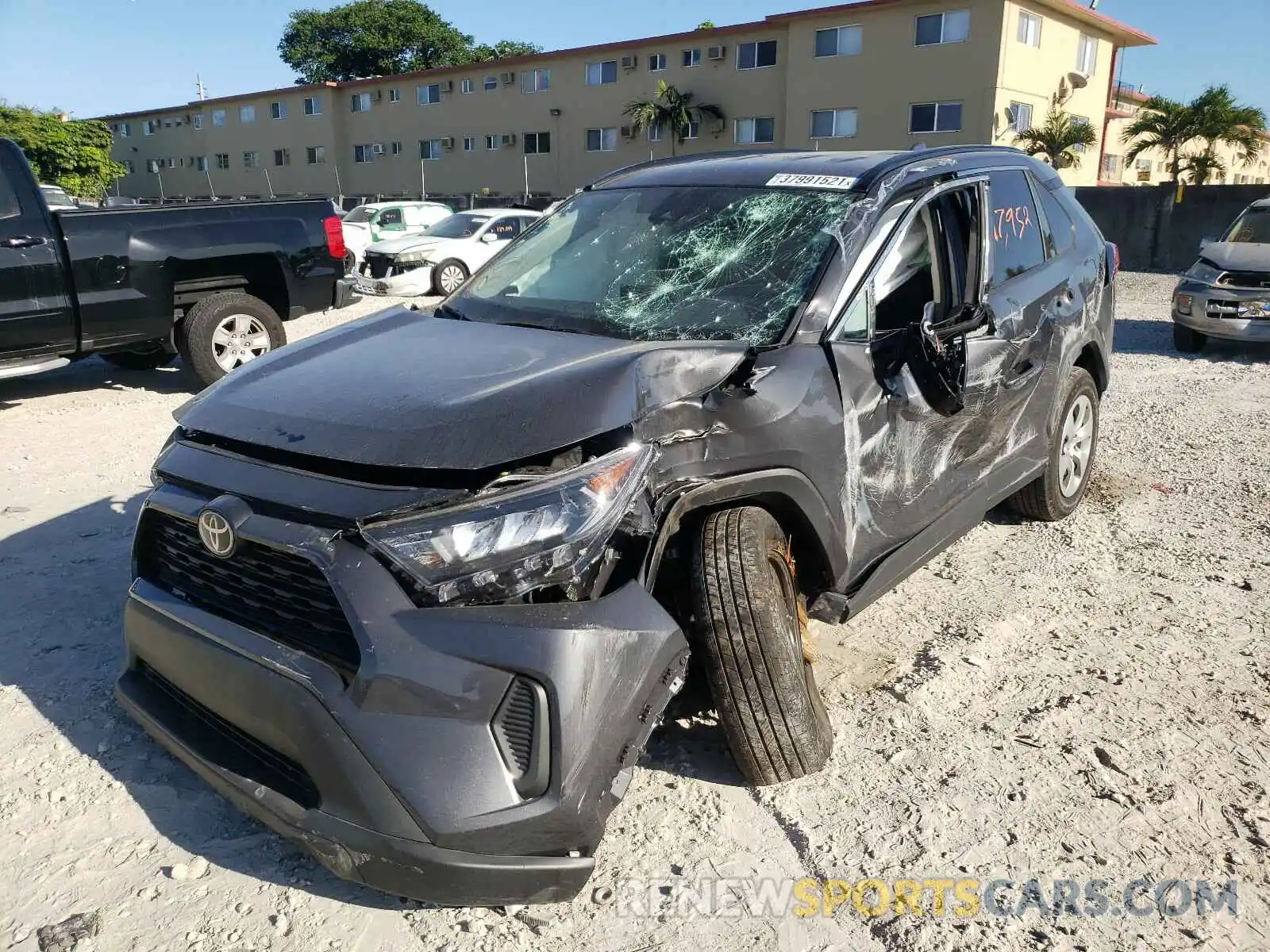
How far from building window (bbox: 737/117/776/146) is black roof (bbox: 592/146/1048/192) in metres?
31.1

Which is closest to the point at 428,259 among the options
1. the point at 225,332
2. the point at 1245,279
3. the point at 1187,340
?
the point at 225,332

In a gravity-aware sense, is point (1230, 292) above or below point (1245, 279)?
below

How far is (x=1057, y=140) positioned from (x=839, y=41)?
7.54 metres

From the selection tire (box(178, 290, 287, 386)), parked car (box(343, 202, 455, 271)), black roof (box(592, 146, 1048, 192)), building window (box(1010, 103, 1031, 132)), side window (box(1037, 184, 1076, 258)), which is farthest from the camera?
building window (box(1010, 103, 1031, 132))

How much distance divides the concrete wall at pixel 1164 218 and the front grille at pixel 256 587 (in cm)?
2332

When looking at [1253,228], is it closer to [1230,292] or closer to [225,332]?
[1230,292]

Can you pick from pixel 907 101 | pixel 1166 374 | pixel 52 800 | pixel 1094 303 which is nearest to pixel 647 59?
pixel 907 101

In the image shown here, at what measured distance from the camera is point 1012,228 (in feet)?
14.0

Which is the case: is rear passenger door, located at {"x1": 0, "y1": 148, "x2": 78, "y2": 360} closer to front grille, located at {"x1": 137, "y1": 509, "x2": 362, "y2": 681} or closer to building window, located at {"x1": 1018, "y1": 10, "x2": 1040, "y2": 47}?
front grille, located at {"x1": 137, "y1": 509, "x2": 362, "y2": 681}

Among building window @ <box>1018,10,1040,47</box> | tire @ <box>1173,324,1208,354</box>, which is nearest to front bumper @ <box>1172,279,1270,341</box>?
tire @ <box>1173,324,1208,354</box>

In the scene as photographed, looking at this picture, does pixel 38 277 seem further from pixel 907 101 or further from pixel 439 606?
pixel 907 101

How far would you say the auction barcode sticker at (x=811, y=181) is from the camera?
137 inches

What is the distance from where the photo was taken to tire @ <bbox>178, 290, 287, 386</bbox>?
314 inches

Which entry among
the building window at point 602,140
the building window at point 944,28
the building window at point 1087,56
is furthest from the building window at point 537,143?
the building window at point 1087,56
